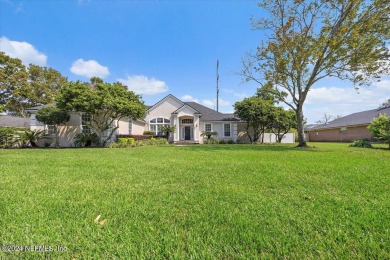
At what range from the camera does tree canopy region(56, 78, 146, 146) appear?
1502cm

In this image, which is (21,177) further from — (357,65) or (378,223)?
(357,65)

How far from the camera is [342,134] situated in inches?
1254

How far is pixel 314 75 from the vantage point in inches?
600

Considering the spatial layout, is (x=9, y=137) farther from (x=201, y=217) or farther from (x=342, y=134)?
(x=342, y=134)

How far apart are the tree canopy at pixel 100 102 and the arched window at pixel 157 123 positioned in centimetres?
795

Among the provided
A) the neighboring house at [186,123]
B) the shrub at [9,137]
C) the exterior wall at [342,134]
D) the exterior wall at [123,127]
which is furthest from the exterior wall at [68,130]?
the exterior wall at [342,134]

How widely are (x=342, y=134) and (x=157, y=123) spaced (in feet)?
93.6

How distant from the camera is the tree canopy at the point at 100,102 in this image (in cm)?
1502

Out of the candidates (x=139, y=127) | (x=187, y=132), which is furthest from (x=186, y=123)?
(x=139, y=127)

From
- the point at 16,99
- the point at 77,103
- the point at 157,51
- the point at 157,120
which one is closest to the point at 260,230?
the point at 77,103

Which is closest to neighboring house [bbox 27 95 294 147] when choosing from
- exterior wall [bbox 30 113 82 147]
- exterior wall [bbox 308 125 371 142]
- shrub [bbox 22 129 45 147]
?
exterior wall [bbox 30 113 82 147]

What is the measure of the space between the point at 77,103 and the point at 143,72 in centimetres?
1163

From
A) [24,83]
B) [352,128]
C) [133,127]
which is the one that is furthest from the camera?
[352,128]

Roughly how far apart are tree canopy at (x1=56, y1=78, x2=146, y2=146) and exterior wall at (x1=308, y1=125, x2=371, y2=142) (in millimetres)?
29834
